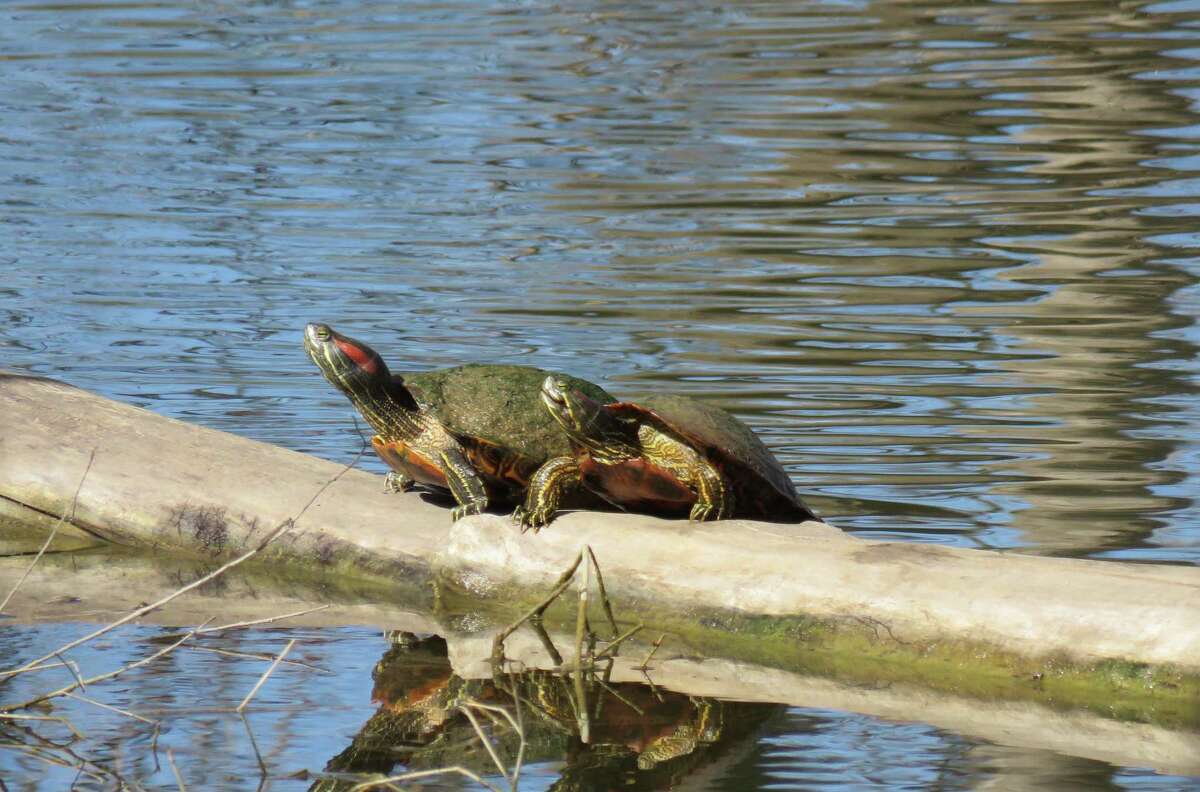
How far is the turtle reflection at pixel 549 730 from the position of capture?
4277 millimetres

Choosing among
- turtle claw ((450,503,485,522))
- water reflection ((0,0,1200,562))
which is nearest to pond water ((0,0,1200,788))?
water reflection ((0,0,1200,562))

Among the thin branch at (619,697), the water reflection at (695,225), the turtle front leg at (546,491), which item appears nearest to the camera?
the thin branch at (619,697)

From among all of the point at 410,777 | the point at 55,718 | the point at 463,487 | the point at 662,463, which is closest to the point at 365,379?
the point at 463,487

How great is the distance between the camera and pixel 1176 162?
13266 millimetres

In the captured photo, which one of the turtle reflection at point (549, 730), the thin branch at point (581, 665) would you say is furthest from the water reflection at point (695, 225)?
the turtle reflection at point (549, 730)

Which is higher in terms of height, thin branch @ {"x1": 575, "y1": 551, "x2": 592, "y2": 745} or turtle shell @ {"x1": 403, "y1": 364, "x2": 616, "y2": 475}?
turtle shell @ {"x1": 403, "y1": 364, "x2": 616, "y2": 475}

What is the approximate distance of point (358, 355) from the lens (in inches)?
237

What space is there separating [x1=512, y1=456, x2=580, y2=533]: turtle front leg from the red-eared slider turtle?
0.52 ft

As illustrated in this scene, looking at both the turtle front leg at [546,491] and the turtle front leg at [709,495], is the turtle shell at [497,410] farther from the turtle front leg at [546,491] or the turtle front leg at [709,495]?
the turtle front leg at [709,495]

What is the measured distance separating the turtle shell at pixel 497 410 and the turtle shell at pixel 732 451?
246mm

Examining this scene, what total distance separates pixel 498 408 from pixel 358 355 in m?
0.47

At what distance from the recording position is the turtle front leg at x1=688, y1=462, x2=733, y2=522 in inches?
210

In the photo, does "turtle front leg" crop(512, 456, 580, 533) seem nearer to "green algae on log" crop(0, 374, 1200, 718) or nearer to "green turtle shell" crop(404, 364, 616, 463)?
"green algae on log" crop(0, 374, 1200, 718)

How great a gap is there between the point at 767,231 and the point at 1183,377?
3766mm
